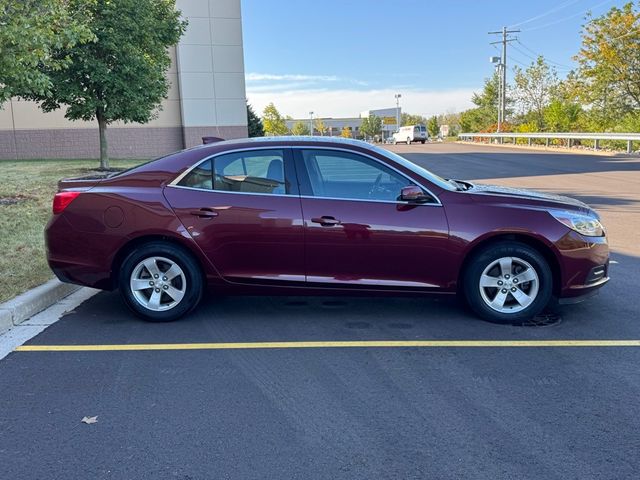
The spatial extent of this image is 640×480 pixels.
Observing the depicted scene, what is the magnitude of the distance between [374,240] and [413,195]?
0.51 m

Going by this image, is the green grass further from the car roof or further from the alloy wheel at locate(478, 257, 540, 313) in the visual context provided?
the alloy wheel at locate(478, 257, 540, 313)

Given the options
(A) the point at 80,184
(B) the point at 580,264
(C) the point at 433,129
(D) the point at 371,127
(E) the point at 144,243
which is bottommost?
(B) the point at 580,264

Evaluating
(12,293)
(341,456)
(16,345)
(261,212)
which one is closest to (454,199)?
(261,212)

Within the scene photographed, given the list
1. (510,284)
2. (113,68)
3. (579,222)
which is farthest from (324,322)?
(113,68)

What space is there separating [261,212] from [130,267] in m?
1.28

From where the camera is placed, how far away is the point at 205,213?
197 inches

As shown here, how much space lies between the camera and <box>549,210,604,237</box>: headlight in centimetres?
492

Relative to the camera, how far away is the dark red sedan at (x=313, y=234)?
16.0ft

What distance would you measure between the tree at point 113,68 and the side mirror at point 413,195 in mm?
12938

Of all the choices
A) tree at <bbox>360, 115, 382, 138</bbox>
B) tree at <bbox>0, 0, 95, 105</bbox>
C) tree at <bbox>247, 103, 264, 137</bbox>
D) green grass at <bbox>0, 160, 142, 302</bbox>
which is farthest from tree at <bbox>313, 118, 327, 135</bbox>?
tree at <bbox>0, 0, 95, 105</bbox>

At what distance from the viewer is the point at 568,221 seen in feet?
16.2

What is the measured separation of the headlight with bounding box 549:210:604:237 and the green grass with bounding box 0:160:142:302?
5141mm

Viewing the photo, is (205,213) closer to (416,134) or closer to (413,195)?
(413,195)

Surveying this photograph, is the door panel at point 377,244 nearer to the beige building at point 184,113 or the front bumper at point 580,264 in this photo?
the front bumper at point 580,264
